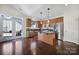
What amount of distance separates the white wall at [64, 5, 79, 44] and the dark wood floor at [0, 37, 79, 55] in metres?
0.14

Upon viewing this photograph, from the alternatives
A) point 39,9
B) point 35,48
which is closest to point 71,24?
point 39,9

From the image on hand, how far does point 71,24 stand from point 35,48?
971 millimetres

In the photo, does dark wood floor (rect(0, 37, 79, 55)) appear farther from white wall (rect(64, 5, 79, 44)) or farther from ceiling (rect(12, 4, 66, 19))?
ceiling (rect(12, 4, 66, 19))

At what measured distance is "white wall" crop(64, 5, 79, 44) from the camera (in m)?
2.55

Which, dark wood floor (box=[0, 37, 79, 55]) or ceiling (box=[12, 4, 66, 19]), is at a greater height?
ceiling (box=[12, 4, 66, 19])

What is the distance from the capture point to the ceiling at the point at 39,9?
259 centimetres

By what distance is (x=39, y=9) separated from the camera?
2623 mm

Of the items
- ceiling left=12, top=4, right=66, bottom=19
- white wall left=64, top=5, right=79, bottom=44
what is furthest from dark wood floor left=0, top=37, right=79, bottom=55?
ceiling left=12, top=4, right=66, bottom=19

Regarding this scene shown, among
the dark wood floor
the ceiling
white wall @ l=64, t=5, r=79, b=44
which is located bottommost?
the dark wood floor

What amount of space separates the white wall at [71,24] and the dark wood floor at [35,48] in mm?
140

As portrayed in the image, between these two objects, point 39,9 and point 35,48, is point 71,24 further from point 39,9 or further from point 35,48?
point 35,48

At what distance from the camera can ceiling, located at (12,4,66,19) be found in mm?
2590

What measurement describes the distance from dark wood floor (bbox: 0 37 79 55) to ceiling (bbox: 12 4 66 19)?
2.10ft
